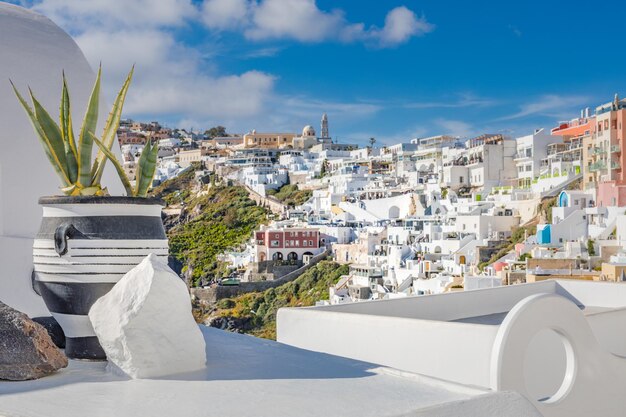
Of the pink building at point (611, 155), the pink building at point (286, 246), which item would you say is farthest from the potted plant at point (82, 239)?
the pink building at point (286, 246)

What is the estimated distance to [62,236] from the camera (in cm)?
329

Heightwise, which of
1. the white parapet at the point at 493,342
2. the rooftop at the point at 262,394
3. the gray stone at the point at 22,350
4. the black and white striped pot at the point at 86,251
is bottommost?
the white parapet at the point at 493,342

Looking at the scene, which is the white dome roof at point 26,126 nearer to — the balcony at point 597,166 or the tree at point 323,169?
the balcony at point 597,166

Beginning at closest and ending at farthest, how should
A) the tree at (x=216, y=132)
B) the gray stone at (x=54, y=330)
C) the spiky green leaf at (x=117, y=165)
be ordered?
the spiky green leaf at (x=117, y=165)
the gray stone at (x=54, y=330)
the tree at (x=216, y=132)

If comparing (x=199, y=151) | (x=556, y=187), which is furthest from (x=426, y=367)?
(x=199, y=151)

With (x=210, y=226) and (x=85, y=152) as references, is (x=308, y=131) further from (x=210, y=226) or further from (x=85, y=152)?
(x=85, y=152)

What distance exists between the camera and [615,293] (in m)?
7.75

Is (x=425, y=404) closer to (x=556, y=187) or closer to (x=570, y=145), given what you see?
(x=556, y=187)

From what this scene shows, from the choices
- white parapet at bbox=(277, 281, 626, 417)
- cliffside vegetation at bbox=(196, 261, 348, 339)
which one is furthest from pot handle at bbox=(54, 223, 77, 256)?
cliffside vegetation at bbox=(196, 261, 348, 339)

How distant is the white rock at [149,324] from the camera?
2920 mm

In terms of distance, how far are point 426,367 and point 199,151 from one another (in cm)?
7609

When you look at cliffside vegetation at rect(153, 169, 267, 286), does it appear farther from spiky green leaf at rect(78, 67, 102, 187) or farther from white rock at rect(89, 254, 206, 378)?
white rock at rect(89, 254, 206, 378)

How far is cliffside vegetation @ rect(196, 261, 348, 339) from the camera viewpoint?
33250mm

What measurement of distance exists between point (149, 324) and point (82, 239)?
24.1 inches
